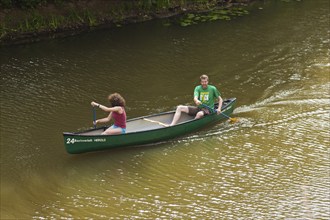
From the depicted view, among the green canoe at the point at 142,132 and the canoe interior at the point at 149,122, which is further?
the canoe interior at the point at 149,122

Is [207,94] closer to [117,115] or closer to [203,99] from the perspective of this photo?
[203,99]

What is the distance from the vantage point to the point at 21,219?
9.30 metres

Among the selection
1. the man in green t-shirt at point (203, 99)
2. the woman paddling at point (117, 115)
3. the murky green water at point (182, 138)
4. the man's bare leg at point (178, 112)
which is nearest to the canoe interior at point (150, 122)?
the man's bare leg at point (178, 112)

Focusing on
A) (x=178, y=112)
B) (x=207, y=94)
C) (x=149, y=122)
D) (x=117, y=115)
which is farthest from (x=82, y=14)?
(x=117, y=115)

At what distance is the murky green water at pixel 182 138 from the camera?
9.67 m

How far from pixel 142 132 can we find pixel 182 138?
1.21 meters

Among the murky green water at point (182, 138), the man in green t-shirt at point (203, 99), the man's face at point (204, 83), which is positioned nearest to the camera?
the murky green water at point (182, 138)

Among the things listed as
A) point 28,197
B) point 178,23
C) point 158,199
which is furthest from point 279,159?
point 178,23

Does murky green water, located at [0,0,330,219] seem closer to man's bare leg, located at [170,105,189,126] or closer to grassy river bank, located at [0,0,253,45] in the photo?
man's bare leg, located at [170,105,189,126]

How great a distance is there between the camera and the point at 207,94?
12359mm

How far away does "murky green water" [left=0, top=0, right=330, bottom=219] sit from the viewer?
9672 mm

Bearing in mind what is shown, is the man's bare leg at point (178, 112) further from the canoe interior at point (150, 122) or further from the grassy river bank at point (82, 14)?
the grassy river bank at point (82, 14)

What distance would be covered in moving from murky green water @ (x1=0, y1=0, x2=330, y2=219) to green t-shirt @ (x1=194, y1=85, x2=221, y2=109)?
0.74 m

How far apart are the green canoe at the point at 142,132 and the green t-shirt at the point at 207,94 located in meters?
0.37
